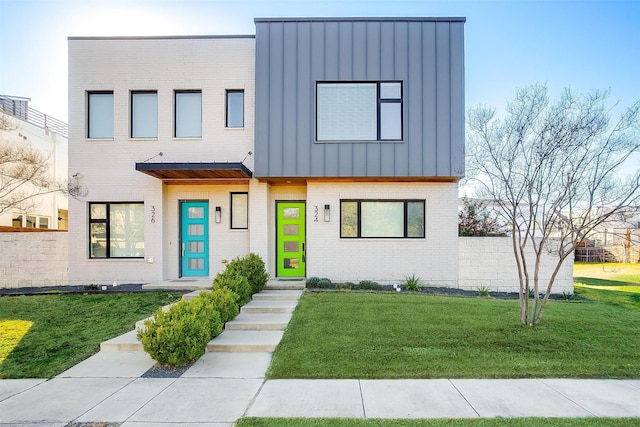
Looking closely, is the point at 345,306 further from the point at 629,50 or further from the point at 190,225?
the point at 629,50

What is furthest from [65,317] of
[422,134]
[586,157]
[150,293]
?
[586,157]

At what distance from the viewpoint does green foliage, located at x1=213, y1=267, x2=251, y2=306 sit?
706cm

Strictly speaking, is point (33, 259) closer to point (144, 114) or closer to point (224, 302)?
point (144, 114)

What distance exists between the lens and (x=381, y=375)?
439 cm

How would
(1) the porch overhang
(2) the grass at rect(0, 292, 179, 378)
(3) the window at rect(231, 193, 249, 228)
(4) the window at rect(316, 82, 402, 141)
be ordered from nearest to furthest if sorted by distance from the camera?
(2) the grass at rect(0, 292, 179, 378) → (1) the porch overhang → (4) the window at rect(316, 82, 402, 141) → (3) the window at rect(231, 193, 249, 228)

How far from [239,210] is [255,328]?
479 cm

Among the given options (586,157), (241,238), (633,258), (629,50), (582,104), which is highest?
(629,50)

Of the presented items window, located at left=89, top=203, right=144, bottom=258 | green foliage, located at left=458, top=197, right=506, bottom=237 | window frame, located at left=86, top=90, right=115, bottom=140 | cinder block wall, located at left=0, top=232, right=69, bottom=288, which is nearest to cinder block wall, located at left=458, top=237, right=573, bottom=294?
green foliage, located at left=458, top=197, right=506, bottom=237

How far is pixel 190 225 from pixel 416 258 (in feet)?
22.6

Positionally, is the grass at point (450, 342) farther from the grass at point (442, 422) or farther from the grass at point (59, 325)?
the grass at point (59, 325)

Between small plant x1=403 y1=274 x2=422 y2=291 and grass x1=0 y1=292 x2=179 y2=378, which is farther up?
small plant x1=403 y1=274 x2=422 y2=291

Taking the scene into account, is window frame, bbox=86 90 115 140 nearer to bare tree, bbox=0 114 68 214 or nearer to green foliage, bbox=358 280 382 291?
bare tree, bbox=0 114 68 214

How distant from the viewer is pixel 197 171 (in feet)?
30.1

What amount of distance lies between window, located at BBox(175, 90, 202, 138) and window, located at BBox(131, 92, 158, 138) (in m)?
0.67
